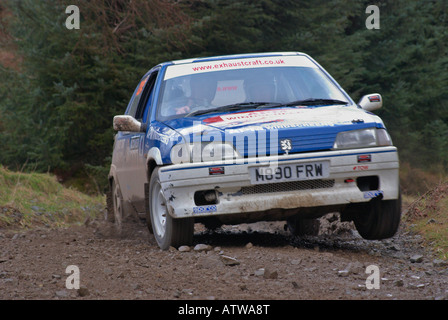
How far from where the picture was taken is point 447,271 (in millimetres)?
5547

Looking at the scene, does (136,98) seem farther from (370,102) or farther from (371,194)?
(371,194)

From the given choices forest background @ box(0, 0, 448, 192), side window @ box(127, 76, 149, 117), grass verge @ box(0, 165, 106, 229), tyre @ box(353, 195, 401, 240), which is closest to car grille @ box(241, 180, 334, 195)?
tyre @ box(353, 195, 401, 240)

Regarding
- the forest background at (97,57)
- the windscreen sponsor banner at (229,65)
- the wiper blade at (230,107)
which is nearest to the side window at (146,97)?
the windscreen sponsor banner at (229,65)

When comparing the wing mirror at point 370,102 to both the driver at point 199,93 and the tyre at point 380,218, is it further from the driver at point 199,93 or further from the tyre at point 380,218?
the driver at point 199,93

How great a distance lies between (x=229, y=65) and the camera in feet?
24.2

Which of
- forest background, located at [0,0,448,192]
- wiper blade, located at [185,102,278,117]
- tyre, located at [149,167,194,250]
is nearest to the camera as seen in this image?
tyre, located at [149,167,194,250]

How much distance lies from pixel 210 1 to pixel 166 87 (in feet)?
32.0

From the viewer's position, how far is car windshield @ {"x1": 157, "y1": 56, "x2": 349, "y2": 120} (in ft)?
22.8

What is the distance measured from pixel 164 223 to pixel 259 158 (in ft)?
4.03

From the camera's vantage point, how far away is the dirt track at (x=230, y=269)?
458 centimetres

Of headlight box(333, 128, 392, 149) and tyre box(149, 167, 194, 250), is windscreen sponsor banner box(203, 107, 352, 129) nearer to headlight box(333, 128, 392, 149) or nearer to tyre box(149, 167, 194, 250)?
headlight box(333, 128, 392, 149)

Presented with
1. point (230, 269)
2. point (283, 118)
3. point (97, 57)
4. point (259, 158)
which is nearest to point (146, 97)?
point (283, 118)

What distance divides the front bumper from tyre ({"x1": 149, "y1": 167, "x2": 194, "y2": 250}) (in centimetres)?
25
